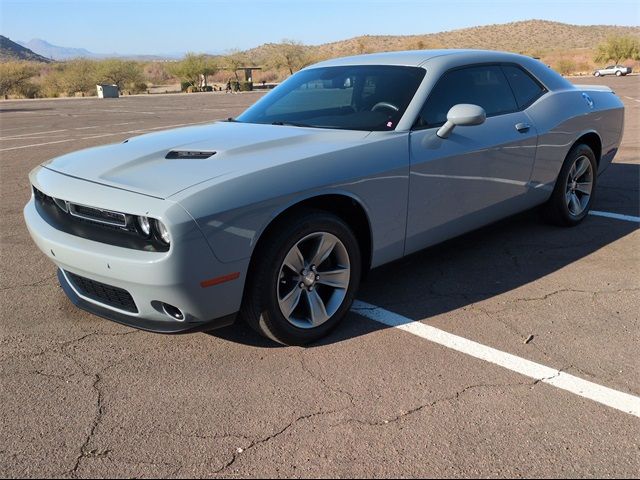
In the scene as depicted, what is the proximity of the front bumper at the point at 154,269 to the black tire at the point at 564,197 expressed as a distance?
3375mm

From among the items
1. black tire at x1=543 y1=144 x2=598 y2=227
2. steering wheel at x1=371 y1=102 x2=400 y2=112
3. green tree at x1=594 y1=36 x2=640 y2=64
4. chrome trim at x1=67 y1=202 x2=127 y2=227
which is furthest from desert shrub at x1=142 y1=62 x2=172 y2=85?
chrome trim at x1=67 y1=202 x2=127 y2=227

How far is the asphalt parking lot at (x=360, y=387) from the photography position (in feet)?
7.61

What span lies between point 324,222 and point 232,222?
0.60m

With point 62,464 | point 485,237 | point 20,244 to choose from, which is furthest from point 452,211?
point 20,244

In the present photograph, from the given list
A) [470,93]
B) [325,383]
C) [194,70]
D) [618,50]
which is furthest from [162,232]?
[618,50]

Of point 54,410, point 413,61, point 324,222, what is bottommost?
point 54,410

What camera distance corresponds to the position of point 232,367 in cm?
303

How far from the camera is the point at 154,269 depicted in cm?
261

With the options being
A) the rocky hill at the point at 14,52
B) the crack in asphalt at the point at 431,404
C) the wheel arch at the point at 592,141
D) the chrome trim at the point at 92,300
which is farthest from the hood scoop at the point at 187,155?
the rocky hill at the point at 14,52

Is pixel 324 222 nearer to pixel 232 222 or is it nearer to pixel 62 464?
pixel 232 222

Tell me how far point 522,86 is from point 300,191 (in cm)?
269

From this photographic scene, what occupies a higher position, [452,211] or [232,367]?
[452,211]

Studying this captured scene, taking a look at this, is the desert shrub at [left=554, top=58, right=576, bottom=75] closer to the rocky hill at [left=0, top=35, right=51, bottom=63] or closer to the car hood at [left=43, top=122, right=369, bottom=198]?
the car hood at [left=43, top=122, right=369, bottom=198]

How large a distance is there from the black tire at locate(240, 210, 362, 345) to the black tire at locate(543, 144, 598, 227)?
260cm
